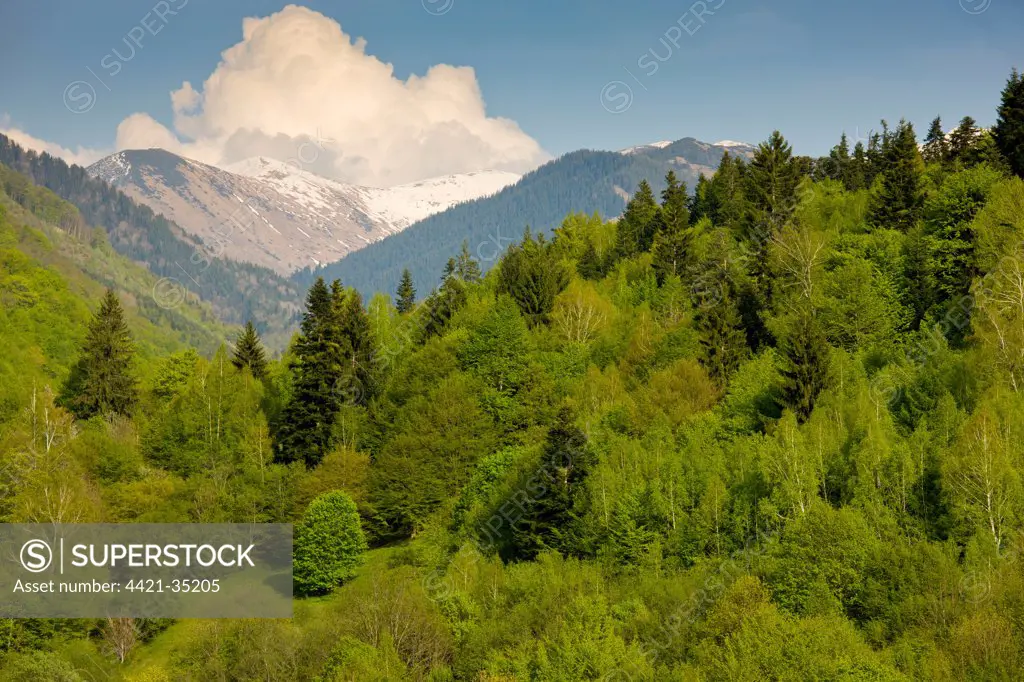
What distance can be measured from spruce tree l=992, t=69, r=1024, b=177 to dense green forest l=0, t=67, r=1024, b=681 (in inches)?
13.4

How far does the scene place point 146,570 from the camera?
67375 millimetres

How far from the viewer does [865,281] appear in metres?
74.8

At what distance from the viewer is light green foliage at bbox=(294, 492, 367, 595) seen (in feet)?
214

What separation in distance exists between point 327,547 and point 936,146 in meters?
96.3

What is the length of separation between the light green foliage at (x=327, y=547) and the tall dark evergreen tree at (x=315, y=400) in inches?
425

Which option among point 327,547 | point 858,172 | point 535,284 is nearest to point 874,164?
point 858,172

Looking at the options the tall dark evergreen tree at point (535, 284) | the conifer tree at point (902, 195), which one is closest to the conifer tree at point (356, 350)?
the tall dark evergreen tree at point (535, 284)

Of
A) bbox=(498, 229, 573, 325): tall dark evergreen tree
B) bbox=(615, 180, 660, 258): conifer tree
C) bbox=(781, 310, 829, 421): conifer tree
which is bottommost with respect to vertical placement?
bbox=(781, 310, 829, 421): conifer tree

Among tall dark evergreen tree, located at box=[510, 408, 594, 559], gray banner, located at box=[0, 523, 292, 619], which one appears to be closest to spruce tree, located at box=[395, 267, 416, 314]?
gray banner, located at box=[0, 523, 292, 619]

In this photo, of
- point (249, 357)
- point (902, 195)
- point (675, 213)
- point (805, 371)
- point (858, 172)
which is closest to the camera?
point (805, 371)

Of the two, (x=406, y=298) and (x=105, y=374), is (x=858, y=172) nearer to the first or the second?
(x=406, y=298)

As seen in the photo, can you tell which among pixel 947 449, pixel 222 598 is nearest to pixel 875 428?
pixel 947 449

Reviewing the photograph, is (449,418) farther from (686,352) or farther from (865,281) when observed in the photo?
(865,281)

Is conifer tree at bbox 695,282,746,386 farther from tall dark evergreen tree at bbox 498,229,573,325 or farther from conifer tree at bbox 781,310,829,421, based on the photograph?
tall dark evergreen tree at bbox 498,229,573,325
